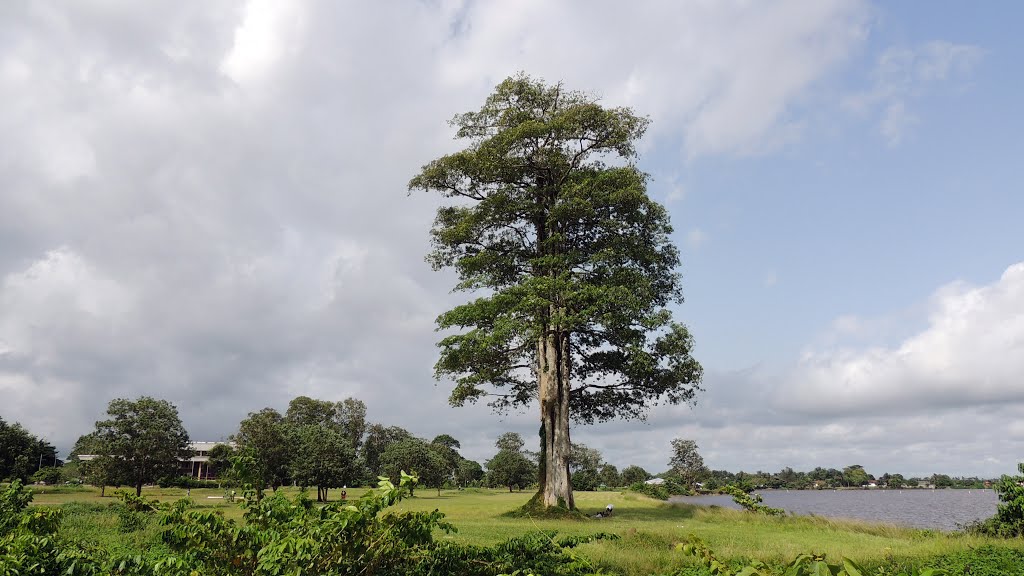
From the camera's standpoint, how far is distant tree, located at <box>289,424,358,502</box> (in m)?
44.3

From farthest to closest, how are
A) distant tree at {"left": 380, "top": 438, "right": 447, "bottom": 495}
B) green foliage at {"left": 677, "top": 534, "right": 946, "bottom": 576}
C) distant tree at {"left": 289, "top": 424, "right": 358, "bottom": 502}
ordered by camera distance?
1. distant tree at {"left": 380, "top": 438, "right": 447, "bottom": 495}
2. distant tree at {"left": 289, "top": 424, "right": 358, "bottom": 502}
3. green foliage at {"left": 677, "top": 534, "right": 946, "bottom": 576}

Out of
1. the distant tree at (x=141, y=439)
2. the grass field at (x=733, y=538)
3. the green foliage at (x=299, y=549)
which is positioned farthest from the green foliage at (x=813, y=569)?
the distant tree at (x=141, y=439)

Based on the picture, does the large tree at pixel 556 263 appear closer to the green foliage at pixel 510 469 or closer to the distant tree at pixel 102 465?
the distant tree at pixel 102 465

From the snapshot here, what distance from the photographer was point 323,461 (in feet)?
146

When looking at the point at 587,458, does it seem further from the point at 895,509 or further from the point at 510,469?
the point at 895,509

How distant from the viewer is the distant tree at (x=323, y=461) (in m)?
44.3

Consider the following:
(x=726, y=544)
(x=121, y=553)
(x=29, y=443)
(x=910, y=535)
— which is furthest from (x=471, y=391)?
(x=29, y=443)

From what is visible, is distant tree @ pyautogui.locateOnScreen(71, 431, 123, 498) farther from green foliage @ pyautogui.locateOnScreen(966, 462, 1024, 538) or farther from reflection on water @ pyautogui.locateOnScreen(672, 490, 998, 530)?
green foliage @ pyautogui.locateOnScreen(966, 462, 1024, 538)

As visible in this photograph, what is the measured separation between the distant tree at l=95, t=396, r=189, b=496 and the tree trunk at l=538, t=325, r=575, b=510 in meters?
35.5

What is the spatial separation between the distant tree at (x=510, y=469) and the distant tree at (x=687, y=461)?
23704mm

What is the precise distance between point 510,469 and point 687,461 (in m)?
29.3

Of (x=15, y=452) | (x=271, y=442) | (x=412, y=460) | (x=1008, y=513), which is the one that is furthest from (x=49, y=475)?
(x=1008, y=513)

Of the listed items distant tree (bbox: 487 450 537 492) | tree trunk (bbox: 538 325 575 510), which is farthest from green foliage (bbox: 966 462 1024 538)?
distant tree (bbox: 487 450 537 492)

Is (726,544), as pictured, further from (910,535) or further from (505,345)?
(505,345)
